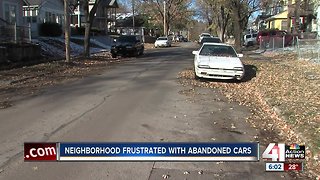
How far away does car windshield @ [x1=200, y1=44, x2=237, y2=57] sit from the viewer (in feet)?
57.1

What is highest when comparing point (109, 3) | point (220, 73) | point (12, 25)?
point (109, 3)

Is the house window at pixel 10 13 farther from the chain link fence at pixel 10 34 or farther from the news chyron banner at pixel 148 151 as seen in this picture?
the news chyron banner at pixel 148 151

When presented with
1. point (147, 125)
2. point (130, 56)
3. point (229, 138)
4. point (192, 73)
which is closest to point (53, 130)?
point (147, 125)

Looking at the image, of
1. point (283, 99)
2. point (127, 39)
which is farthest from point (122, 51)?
point (283, 99)

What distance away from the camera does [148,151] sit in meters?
4.38

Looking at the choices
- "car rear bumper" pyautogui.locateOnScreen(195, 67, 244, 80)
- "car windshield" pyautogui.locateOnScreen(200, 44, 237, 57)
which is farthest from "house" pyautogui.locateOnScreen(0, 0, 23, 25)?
"car rear bumper" pyautogui.locateOnScreen(195, 67, 244, 80)

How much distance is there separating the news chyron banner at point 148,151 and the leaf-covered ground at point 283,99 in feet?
7.51

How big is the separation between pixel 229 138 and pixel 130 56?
23.5 meters

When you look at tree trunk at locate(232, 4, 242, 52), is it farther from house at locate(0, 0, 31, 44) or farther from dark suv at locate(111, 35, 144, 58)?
house at locate(0, 0, 31, 44)

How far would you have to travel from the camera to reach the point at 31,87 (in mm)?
14438

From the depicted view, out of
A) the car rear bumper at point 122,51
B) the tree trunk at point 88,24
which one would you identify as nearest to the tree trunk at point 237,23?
the car rear bumper at point 122,51

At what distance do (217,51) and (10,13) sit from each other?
72.8ft

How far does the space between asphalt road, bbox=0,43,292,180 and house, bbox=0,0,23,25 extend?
2077 cm

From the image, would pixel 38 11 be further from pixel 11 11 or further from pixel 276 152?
pixel 276 152
